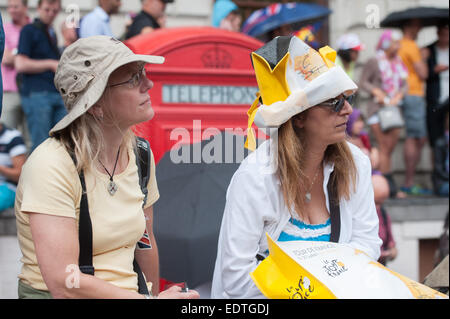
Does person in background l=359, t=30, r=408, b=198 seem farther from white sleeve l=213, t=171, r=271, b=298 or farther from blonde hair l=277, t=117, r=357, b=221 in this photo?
white sleeve l=213, t=171, r=271, b=298

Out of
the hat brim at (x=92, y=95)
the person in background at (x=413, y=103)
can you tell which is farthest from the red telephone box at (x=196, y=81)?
the person in background at (x=413, y=103)

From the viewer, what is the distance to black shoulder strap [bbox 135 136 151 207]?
7.35ft

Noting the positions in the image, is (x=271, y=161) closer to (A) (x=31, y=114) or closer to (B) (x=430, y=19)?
(A) (x=31, y=114)

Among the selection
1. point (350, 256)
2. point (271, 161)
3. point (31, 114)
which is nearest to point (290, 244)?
point (350, 256)

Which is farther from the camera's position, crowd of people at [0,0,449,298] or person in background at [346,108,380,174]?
person in background at [346,108,380,174]

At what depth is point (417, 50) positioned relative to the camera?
6414 mm

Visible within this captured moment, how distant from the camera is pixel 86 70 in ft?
6.55

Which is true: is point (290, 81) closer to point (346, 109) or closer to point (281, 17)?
point (346, 109)

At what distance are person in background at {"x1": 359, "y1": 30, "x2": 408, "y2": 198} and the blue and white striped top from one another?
151 inches

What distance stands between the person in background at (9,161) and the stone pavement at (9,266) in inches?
11.5

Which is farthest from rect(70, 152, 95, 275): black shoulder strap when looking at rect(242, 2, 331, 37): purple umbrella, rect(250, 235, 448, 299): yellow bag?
rect(242, 2, 331, 37): purple umbrella

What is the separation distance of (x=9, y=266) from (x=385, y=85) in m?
3.74

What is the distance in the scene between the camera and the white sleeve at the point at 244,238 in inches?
87.5

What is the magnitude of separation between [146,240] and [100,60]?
68 centimetres
